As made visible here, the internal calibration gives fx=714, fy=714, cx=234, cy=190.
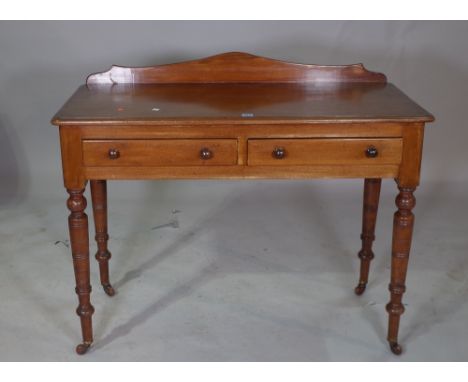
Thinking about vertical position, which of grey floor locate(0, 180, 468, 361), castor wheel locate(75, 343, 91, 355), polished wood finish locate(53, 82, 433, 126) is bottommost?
grey floor locate(0, 180, 468, 361)

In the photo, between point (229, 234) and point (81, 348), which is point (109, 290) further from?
point (229, 234)

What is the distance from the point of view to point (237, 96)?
310cm

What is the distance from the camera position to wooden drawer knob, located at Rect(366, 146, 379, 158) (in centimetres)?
270

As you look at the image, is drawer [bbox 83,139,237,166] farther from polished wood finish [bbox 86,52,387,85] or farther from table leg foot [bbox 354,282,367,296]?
table leg foot [bbox 354,282,367,296]

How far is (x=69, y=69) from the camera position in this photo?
4.45m

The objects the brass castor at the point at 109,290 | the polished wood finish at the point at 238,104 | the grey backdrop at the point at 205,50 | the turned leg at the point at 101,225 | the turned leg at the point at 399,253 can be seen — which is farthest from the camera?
the grey backdrop at the point at 205,50

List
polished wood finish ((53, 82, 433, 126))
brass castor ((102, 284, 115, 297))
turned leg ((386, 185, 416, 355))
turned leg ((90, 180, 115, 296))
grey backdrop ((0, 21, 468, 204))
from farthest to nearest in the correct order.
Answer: grey backdrop ((0, 21, 468, 204)), brass castor ((102, 284, 115, 297)), turned leg ((90, 180, 115, 296)), turned leg ((386, 185, 416, 355)), polished wood finish ((53, 82, 433, 126))

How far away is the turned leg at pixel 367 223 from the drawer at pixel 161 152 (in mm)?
878

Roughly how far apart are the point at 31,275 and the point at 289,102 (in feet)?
5.44

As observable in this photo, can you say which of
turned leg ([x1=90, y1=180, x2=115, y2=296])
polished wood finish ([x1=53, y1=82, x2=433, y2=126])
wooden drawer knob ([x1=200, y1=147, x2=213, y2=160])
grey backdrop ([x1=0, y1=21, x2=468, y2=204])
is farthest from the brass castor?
grey backdrop ([x1=0, y1=21, x2=468, y2=204])

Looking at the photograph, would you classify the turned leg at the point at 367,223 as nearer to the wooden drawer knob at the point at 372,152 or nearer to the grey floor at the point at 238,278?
the grey floor at the point at 238,278

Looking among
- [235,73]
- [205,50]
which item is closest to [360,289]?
[235,73]

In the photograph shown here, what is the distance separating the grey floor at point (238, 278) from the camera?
3084mm

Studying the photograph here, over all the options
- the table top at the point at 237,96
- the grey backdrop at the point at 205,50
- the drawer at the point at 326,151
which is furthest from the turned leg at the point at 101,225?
the grey backdrop at the point at 205,50
